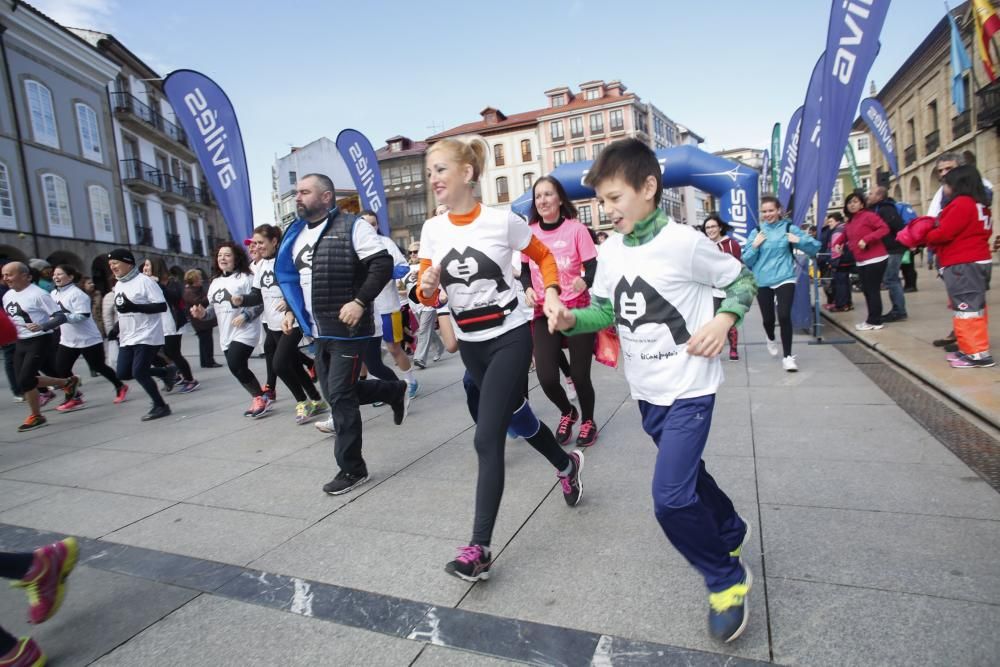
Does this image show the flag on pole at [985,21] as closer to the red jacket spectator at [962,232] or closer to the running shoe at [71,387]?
Result: the red jacket spectator at [962,232]

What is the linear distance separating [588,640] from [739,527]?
0.72 meters

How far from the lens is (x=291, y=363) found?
5.58m

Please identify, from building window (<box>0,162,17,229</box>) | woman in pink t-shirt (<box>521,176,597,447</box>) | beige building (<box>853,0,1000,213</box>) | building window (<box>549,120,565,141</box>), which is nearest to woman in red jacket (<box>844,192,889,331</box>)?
woman in pink t-shirt (<box>521,176,597,447</box>)

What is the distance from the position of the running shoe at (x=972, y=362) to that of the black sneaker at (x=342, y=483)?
545cm

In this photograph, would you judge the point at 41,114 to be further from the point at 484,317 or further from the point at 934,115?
the point at 934,115

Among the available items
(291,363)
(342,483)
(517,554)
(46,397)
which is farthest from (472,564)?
(46,397)

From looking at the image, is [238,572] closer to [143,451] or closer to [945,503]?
[143,451]

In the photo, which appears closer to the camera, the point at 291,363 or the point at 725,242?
the point at 291,363

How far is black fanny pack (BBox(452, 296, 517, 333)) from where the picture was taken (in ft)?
9.27

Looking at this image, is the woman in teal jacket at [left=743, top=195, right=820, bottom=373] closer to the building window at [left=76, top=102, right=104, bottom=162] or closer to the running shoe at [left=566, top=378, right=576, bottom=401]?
the running shoe at [left=566, top=378, right=576, bottom=401]

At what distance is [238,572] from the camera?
2.71 m

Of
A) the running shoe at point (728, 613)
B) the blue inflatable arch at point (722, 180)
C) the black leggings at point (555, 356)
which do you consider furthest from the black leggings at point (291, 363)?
the blue inflatable arch at point (722, 180)

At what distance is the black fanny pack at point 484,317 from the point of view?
282 centimetres

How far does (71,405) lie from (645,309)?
8.16 m
